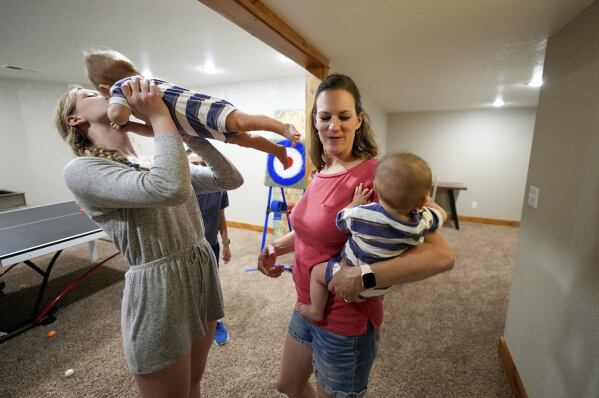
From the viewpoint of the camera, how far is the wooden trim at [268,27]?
1200 millimetres

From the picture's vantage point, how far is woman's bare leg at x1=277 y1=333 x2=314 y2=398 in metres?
0.99

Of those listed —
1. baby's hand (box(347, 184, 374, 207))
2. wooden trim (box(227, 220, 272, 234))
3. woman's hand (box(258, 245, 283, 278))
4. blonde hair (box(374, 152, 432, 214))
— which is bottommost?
wooden trim (box(227, 220, 272, 234))

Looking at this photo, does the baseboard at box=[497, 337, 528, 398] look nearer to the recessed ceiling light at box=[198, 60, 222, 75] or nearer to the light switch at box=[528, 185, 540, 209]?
A: the light switch at box=[528, 185, 540, 209]

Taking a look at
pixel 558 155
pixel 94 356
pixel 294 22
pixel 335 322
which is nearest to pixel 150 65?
pixel 294 22

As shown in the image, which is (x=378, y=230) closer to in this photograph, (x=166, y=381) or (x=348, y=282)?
(x=348, y=282)

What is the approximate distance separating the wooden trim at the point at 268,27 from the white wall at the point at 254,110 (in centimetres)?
188

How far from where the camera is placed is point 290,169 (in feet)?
9.48

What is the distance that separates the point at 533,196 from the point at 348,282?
59.7 inches

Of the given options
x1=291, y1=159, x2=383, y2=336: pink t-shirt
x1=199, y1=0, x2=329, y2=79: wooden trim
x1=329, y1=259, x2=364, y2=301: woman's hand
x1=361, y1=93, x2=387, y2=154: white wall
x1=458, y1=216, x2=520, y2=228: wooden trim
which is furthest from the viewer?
x1=458, y1=216, x2=520, y2=228: wooden trim

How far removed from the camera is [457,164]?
5.32m

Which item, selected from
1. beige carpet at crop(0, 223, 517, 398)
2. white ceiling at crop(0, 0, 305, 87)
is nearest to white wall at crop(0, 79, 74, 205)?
white ceiling at crop(0, 0, 305, 87)

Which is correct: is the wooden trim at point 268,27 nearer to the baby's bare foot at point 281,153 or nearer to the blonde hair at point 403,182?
the baby's bare foot at point 281,153

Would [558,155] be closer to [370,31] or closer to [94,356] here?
[370,31]

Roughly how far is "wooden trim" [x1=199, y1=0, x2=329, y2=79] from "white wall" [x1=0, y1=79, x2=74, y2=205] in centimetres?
406
